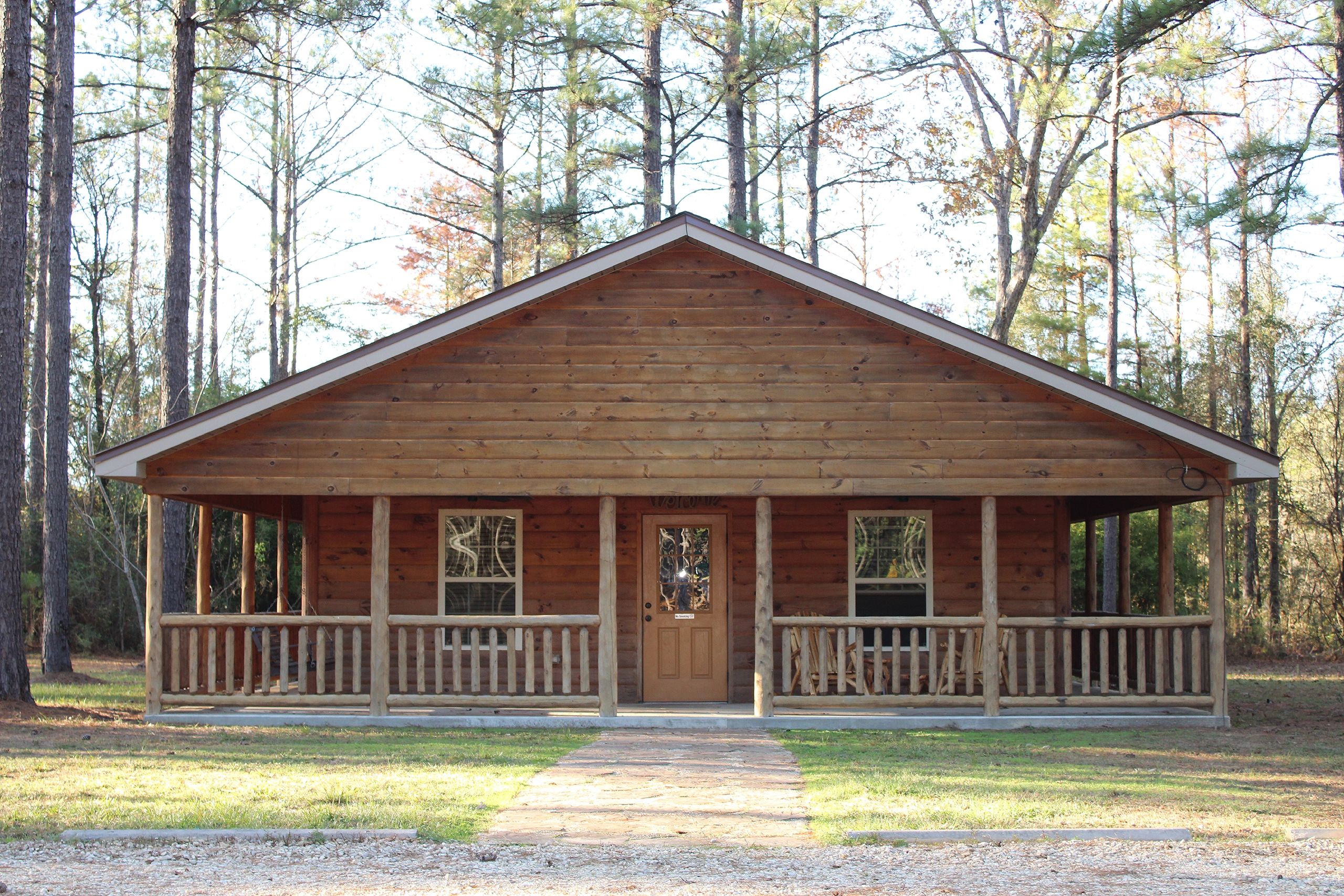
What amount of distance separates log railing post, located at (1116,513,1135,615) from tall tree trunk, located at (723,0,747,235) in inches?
378

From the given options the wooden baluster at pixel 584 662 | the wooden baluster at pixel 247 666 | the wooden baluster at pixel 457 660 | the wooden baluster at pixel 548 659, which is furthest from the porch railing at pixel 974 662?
the wooden baluster at pixel 247 666

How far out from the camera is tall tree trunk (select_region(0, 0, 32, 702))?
13.5 metres

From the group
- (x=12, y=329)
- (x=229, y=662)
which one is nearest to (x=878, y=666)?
(x=229, y=662)

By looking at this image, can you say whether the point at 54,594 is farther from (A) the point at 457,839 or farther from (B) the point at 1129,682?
(B) the point at 1129,682

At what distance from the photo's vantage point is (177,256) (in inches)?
726

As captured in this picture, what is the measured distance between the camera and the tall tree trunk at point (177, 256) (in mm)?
18328

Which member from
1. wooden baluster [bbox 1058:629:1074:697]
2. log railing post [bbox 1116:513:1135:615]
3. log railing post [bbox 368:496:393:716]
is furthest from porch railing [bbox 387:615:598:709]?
log railing post [bbox 1116:513:1135:615]

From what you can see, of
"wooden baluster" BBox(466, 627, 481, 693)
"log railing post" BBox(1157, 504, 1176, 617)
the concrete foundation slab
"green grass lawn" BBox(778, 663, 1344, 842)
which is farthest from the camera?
"log railing post" BBox(1157, 504, 1176, 617)

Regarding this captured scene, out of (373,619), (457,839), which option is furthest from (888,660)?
(457,839)

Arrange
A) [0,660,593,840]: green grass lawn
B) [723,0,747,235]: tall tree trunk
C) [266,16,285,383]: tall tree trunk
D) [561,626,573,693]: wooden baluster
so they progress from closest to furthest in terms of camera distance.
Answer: [0,660,593,840]: green grass lawn < [561,626,573,693]: wooden baluster < [723,0,747,235]: tall tree trunk < [266,16,285,383]: tall tree trunk

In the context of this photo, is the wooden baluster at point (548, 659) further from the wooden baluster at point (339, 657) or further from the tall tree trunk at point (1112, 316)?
the tall tree trunk at point (1112, 316)

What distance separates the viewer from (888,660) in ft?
48.6

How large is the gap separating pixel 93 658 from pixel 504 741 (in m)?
15.3

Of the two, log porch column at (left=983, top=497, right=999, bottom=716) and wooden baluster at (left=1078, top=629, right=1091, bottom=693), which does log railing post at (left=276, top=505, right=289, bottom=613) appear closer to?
log porch column at (left=983, top=497, right=999, bottom=716)
